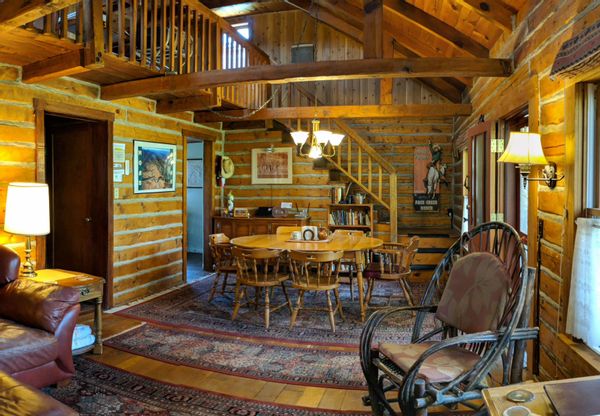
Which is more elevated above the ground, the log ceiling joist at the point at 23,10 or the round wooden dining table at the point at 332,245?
the log ceiling joist at the point at 23,10

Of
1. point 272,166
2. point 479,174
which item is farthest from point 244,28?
point 479,174

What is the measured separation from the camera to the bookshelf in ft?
21.9

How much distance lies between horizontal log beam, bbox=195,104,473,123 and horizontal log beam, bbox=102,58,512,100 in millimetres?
1761

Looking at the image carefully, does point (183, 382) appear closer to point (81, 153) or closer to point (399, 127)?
point (81, 153)

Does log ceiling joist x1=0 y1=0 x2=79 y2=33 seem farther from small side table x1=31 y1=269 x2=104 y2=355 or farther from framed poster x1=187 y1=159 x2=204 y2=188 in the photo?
framed poster x1=187 y1=159 x2=204 y2=188

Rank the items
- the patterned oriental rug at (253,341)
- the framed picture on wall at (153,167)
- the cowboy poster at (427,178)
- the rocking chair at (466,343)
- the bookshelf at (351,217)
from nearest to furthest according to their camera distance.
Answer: the rocking chair at (466,343) → the patterned oriental rug at (253,341) → the framed picture on wall at (153,167) → the bookshelf at (351,217) → the cowboy poster at (427,178)

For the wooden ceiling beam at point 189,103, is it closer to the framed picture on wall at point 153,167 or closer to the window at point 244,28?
the framed picture on wall at point 153,167

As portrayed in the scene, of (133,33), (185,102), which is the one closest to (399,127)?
(185,102)

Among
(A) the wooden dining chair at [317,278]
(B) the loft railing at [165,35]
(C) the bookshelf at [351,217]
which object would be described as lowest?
(A) the wooden dining chair at [317,278]

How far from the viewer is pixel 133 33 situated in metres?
3.78

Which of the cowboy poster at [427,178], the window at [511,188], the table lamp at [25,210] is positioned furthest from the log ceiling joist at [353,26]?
the table lamp at [25,210]

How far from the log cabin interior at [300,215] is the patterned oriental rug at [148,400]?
17mm

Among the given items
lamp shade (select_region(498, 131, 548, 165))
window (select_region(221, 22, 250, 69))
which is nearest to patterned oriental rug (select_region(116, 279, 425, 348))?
lamp shade (select_region(498, 131, 548, 165))

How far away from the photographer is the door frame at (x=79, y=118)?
4055 mm
